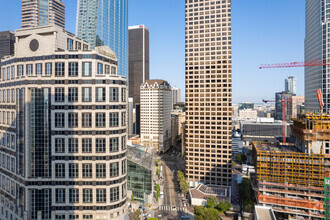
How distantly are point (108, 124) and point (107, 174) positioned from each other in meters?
13.9

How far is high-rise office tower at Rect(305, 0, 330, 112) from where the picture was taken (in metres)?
155

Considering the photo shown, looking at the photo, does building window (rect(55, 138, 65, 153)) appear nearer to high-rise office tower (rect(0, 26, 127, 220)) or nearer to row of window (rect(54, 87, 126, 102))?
high-rise office tower (rect(0, 26, 127, 220))

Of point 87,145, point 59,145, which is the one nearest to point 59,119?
point 59,145

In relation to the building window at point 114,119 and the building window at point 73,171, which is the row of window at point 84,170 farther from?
the building window at point 114,119

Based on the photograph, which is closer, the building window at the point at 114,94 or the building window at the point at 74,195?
the building window at the point at 74,195

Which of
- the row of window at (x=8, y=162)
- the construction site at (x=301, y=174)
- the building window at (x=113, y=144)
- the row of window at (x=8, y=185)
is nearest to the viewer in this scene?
the building window at (x=113, y=144)

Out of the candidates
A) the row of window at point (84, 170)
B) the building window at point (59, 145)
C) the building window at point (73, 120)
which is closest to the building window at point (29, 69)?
the building window at point (73, 120)

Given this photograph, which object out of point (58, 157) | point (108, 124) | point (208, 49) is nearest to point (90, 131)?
point (108, 124)

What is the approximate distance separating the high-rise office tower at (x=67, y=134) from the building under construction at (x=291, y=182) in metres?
59.1

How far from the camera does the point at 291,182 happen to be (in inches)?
3401

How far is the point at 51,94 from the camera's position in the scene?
61969 mm

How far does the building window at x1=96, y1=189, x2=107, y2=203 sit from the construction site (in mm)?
63285

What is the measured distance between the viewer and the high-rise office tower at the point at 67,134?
60688mm

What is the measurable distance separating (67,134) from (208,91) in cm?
8808
